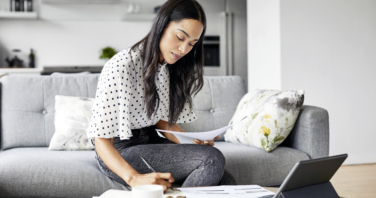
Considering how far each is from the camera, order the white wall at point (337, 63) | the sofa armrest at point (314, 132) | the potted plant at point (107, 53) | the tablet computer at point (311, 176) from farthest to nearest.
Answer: the potted plant at point (107, 53) → the white wall at point (337, 63) → the sofa armrest at point (314, 132) → the tablet computer at point (311, 176)

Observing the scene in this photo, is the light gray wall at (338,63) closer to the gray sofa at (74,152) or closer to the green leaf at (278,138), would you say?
the gray sofa at (74,152)

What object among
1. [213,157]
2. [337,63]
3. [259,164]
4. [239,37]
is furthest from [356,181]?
[239,37]

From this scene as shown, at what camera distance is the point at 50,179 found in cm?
149

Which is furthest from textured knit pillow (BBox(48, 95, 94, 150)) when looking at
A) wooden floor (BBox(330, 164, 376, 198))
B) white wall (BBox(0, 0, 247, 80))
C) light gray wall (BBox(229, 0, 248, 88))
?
light gray wall (BBox(229, 0, 248, 88))

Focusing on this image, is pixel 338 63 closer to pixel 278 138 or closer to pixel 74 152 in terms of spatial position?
pixel 278 138

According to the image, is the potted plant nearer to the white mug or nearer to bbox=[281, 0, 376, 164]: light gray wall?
bbox=[281, 0, 376, 164]: light gray wall

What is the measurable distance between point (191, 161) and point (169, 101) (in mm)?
324

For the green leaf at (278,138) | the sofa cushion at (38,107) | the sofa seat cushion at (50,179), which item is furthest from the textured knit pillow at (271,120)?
the sofa seat cushion at (50,179)

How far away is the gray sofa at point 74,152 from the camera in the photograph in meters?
1.50

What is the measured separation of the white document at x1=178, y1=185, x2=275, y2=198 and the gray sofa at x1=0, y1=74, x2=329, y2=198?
0.61 metres

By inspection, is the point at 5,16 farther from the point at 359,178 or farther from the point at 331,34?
the point at 359,178

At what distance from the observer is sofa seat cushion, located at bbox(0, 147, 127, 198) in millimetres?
1468

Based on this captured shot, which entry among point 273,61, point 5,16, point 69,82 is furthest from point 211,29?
point 69,82

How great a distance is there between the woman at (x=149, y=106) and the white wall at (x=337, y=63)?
7.52ft
